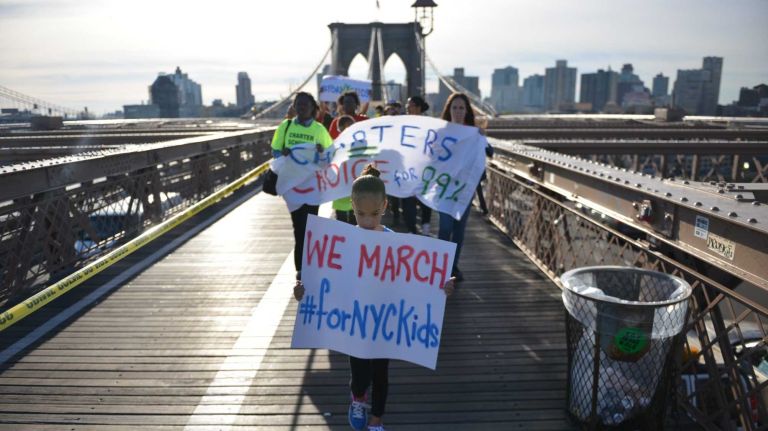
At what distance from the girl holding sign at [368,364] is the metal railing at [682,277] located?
1522 mm

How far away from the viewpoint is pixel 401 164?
5.54m

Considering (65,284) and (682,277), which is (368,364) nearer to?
(682,277)

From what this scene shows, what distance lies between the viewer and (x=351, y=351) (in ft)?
10.3

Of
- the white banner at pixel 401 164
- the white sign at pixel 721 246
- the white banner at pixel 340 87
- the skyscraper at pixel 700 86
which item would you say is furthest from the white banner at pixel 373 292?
the skyscraper at pixel 700 86

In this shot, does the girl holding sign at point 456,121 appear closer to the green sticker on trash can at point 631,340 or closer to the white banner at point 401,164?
the white banner at point 401,164


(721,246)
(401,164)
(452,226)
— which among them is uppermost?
(401,164)

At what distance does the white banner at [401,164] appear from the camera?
17.8 ft

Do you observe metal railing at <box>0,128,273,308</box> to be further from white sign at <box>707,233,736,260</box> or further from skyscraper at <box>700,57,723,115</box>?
skyscraper at <box>700,57,723,115</box>

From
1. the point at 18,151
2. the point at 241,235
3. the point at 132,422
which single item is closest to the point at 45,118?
the point at 18,151

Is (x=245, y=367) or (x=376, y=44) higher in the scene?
(x=376, y=44)

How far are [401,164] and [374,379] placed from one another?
2763 millimetres

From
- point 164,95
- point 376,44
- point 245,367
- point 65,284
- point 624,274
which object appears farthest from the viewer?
point 164,95

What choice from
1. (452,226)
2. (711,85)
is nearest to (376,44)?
(711,85)

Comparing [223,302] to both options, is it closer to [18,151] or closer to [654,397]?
[654,397]
